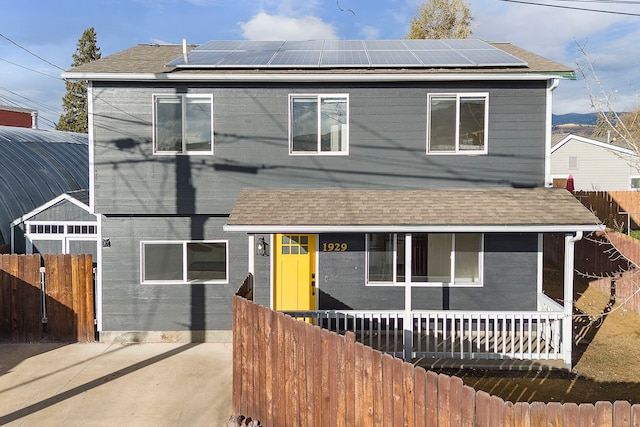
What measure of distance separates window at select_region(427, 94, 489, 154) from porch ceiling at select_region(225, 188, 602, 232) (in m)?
1.02

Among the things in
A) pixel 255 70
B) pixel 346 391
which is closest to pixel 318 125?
pixel 255 70

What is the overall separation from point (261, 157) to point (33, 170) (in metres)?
14.0

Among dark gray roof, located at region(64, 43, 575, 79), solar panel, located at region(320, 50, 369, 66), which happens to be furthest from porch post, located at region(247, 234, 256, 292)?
solar panel, located at region(320, 50, 369, 66)

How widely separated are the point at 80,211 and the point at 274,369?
9.73 m

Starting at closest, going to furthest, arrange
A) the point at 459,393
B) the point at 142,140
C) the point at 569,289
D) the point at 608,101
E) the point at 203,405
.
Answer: the point at 459,393, the point at 608,101, the point at 203,405, the point at 569,289, the point at 142,140

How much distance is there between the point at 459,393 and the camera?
4.52 m

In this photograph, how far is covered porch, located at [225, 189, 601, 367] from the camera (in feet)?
30.3

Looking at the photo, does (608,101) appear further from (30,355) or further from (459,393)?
(30,355)

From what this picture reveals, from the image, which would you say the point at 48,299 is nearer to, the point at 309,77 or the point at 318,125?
the point at 318,125

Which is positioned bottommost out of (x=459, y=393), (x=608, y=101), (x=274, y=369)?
(x=274, y=369)

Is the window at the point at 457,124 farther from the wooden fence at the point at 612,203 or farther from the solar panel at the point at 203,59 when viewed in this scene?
the wooden fence at the point at 612,203

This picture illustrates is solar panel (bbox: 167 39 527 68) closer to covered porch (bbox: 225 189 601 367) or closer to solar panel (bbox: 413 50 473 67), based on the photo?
solar panel (bbox: 413 50 473 67)

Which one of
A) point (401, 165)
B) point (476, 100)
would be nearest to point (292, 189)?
point (401, 165)

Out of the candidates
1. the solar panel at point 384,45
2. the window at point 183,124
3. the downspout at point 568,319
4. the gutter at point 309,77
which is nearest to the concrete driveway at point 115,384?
the window at point 183,124
